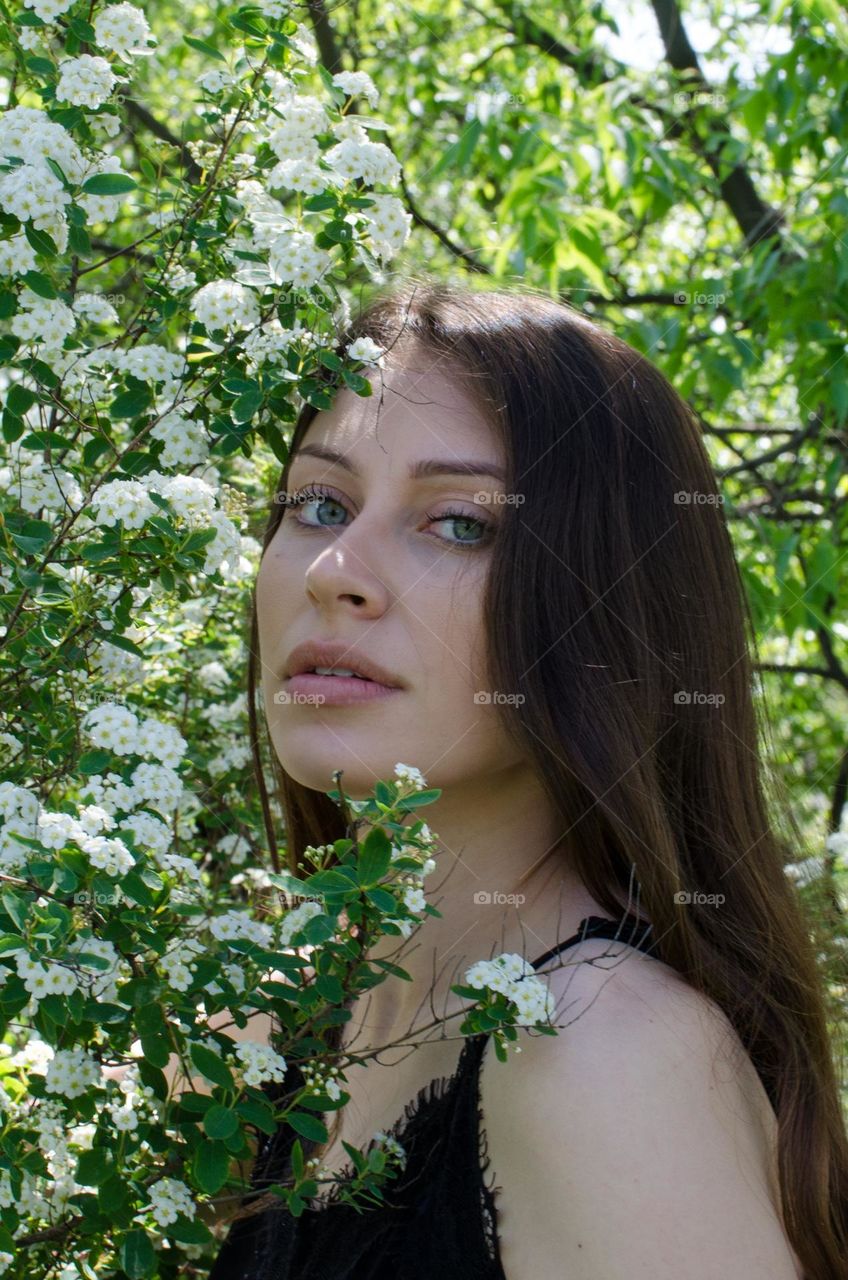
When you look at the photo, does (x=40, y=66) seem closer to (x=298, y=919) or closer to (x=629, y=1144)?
(x=298, y=919)

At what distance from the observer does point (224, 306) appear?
1.67m

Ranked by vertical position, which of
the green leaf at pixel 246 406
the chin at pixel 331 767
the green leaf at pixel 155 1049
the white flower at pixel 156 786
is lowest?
the green leaf at pixel 155 1049

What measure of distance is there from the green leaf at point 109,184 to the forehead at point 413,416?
37 cm

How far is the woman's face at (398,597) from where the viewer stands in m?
1.62

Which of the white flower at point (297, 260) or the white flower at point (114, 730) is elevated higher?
the white flower at point (297, 260)

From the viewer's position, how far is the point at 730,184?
5.09m

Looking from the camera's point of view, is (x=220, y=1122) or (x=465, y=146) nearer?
(x=220, y=1122)

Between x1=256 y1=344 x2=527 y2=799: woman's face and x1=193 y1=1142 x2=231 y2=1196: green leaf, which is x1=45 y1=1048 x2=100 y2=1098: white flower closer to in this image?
x1=193 y1=1142 x2=231 y2=1196: green leaf

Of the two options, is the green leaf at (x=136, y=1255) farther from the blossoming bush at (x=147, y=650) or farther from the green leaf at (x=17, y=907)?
the green leaf at (x=17, y=907)

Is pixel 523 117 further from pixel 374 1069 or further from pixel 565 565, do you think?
pixel 374 1069

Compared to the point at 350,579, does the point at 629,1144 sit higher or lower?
lower

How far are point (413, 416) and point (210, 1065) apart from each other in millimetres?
815

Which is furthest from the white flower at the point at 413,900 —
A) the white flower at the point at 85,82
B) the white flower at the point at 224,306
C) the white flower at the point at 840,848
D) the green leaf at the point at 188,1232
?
the white flower at the point at 840,848

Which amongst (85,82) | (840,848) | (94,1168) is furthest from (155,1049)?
(840,848)
